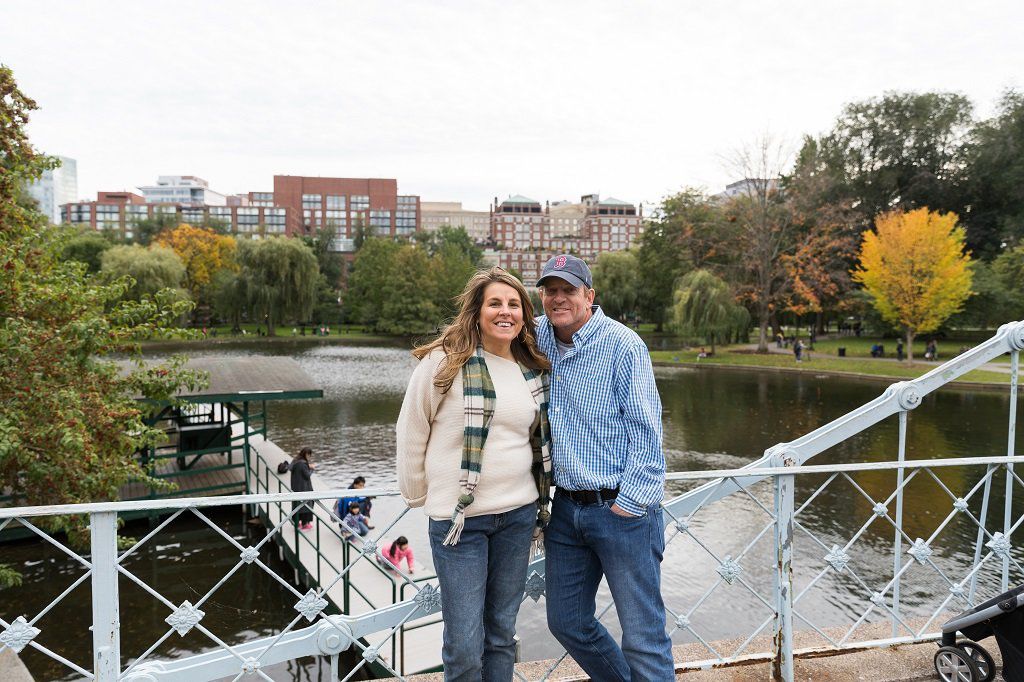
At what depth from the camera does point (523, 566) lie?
2.63m

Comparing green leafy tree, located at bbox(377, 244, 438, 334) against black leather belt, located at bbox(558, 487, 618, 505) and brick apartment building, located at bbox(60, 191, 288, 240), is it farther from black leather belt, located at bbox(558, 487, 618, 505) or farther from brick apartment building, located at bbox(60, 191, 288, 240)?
brick apartment building, located at bbox(60, 191, 288, 240)

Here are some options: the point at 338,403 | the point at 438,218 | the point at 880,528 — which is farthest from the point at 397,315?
the point at 438,218

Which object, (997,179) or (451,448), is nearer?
(451,448)

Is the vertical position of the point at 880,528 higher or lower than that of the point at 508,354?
lower

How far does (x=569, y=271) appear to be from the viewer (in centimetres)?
275

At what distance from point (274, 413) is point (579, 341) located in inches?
893

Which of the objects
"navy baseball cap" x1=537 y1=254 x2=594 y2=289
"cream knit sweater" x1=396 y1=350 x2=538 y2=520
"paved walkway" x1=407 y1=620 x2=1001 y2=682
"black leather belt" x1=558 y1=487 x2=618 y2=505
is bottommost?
"paved walkway" x1=407 y1=620 x2=1001 y2=682

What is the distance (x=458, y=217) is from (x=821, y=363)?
162996 millimetres

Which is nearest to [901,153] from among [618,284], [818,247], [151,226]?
[818,247]

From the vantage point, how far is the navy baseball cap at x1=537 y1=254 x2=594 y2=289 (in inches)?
107

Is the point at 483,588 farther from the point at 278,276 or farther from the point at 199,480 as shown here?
the point at 278,276

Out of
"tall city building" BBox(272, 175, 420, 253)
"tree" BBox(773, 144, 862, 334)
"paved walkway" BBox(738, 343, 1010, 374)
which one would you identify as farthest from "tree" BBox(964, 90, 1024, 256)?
"tall city building" BBox(272, 175, 420, 253)

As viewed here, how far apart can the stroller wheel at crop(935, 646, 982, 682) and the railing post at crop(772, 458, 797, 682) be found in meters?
0.73

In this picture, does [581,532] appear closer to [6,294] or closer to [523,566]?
[523,566]
